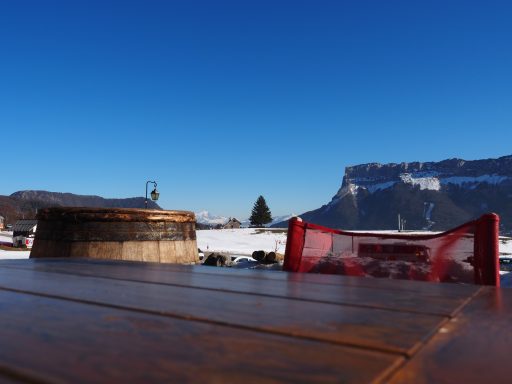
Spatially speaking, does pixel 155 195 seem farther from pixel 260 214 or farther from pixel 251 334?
pixel 260 214

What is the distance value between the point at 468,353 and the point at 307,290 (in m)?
0.88

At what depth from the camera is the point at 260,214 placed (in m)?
102

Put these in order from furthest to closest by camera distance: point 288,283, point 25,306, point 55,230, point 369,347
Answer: point 55,230 < point 288,283 < point 25,306 < point 369,347

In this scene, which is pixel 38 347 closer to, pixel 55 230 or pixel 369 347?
pixel 369 347

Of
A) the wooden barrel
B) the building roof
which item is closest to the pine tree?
the building roof

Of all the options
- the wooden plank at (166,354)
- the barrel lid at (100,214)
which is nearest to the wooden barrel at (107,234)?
the barrel lid at (100,214)

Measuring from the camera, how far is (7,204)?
13000 centimetres

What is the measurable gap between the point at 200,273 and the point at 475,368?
5.55ft

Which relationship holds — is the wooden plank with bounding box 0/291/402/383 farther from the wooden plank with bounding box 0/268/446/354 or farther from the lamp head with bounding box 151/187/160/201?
the lamp head with bounding box 151/187/160/201

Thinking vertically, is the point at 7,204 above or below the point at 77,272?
above

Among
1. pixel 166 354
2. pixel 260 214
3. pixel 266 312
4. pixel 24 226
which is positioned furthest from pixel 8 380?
pixel 260 214

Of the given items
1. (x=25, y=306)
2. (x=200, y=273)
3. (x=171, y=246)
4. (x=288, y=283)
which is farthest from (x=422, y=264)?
(x=171, y=246)

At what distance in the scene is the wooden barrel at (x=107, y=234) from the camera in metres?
5.66

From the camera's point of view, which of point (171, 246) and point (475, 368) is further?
point (171, 246)
